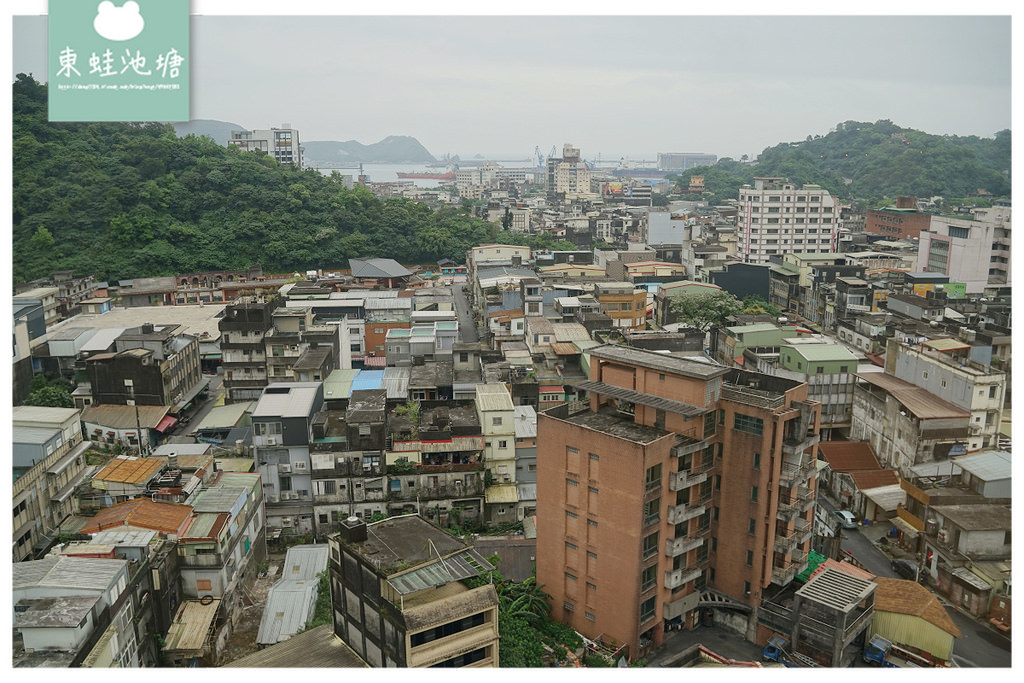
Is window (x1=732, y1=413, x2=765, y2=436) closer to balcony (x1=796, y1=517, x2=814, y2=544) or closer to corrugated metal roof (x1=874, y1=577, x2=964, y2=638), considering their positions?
balcony (x1=796, y1=517, x2=814, y2=544)

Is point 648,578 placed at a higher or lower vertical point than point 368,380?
lower

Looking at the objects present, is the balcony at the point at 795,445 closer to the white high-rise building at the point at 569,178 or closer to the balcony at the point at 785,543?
the balcony at the point at 785,543

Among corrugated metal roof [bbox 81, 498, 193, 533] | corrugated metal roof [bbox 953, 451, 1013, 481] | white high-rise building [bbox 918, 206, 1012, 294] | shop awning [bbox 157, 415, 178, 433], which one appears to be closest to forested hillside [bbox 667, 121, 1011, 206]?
white high-rise building [bbox 918, 206, 1012, 294]

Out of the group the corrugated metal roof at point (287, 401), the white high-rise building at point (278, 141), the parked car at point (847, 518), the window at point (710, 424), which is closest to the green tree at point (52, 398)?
the corrugated metal roof at point (287, 401)

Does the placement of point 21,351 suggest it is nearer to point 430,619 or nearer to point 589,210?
point 430,619

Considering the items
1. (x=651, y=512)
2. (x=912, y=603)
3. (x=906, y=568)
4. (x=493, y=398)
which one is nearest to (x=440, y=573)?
(x=651, y=512)

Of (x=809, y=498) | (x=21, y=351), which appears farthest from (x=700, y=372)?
(x=21, y=351)

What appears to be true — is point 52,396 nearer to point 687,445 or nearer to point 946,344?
point 687,445
